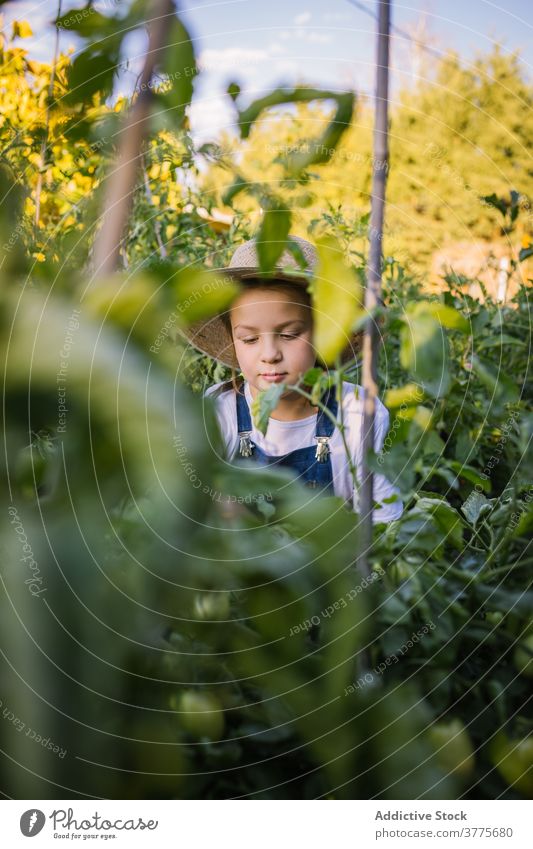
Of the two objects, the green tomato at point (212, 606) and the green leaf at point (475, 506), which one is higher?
the green leaf at point (475, 506)

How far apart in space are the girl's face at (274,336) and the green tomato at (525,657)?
0.47 metres

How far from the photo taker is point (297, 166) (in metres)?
0.21

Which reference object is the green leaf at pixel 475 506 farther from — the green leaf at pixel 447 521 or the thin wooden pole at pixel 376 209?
the thin wooden pole at pixel 376 209

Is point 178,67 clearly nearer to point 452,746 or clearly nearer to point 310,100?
point 310,100

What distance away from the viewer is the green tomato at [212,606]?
23cm

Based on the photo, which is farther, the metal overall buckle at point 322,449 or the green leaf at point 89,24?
the metal overall buckle at point 322,449

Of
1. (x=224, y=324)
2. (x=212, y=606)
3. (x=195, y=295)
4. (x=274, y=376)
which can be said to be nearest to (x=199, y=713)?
(x=212, y=606)

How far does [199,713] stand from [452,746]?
0.31 feet

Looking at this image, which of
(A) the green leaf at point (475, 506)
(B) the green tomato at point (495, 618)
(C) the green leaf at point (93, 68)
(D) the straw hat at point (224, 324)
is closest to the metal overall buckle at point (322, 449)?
(D) the straw hat at point (224, 324)

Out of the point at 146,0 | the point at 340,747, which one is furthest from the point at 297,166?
the point at 340,747

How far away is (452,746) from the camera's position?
0.89 ft
